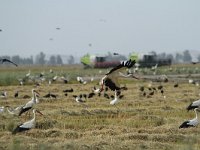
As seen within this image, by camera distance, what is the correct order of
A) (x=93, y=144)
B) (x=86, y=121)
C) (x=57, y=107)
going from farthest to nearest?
1. (x=57, y=107)
2. (x=86, y=121)
3. (x=93, y=144)

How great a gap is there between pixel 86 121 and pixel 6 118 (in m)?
2.60

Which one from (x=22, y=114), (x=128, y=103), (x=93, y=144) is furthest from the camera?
(x=128, y=103)

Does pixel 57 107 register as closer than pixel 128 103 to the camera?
Yes

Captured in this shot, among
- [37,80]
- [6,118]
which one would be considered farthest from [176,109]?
[37,80]

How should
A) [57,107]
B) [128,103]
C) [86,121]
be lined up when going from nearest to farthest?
[86,121]
[57,107]
[128,103]

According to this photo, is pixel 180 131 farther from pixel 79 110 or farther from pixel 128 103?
pixel 128 103

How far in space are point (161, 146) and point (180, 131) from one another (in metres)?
2.37

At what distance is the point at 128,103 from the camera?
24.2 metres

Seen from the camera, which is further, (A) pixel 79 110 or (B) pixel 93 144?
(A) pixel 79 110

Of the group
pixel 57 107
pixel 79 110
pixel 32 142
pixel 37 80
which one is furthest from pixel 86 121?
pixel 37 80

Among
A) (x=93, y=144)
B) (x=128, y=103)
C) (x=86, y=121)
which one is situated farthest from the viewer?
(x=128, y=103)

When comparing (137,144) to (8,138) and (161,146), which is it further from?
(8,138)

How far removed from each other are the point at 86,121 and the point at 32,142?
5357 mm

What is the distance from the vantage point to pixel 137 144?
42.3 ft
